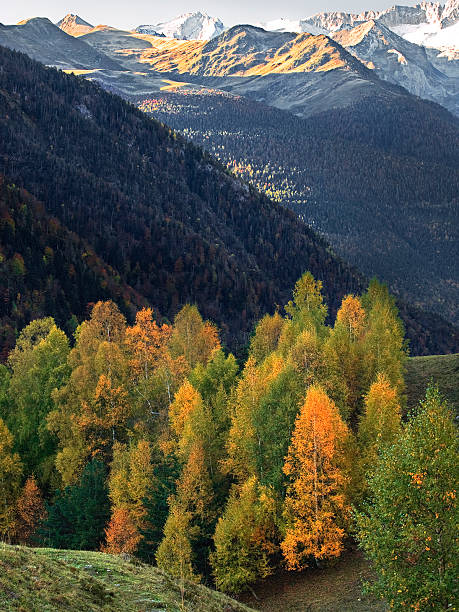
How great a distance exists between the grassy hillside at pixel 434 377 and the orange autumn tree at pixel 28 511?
4667cm

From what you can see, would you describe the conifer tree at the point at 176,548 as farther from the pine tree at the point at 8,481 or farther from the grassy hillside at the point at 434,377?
the grassy hillside at the point at 434,377

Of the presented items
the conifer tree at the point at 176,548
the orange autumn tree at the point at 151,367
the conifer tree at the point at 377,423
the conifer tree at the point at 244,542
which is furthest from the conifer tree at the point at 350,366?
the conifer tree at the point at 176,548

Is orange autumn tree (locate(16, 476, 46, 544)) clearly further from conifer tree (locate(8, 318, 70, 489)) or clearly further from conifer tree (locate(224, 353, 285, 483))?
conifer tree (locate(224, 353, 285, 483))

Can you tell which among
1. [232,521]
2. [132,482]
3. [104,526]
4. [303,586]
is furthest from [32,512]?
[303,586]

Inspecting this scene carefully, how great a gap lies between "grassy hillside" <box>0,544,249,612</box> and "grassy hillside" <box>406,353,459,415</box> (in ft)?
161

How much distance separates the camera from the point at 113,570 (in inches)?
1175

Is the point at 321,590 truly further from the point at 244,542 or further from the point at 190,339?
the point at 190,339

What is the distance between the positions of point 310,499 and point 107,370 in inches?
1252

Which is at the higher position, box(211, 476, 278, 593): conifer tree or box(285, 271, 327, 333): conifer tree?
box(285, 271, 327, 333): conifer tree

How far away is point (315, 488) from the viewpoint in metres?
48.0

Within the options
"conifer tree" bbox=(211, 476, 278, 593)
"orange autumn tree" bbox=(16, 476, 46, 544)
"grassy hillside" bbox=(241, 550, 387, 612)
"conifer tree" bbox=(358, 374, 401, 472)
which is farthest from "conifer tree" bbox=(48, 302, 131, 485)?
"conifer tree" bbox=(358, 374, 401, 472)

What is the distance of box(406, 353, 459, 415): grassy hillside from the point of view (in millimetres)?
76725

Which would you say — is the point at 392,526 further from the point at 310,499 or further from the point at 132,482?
the point at 132,482

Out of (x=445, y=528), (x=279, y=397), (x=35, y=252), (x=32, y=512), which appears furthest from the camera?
(x=35, y=252)
